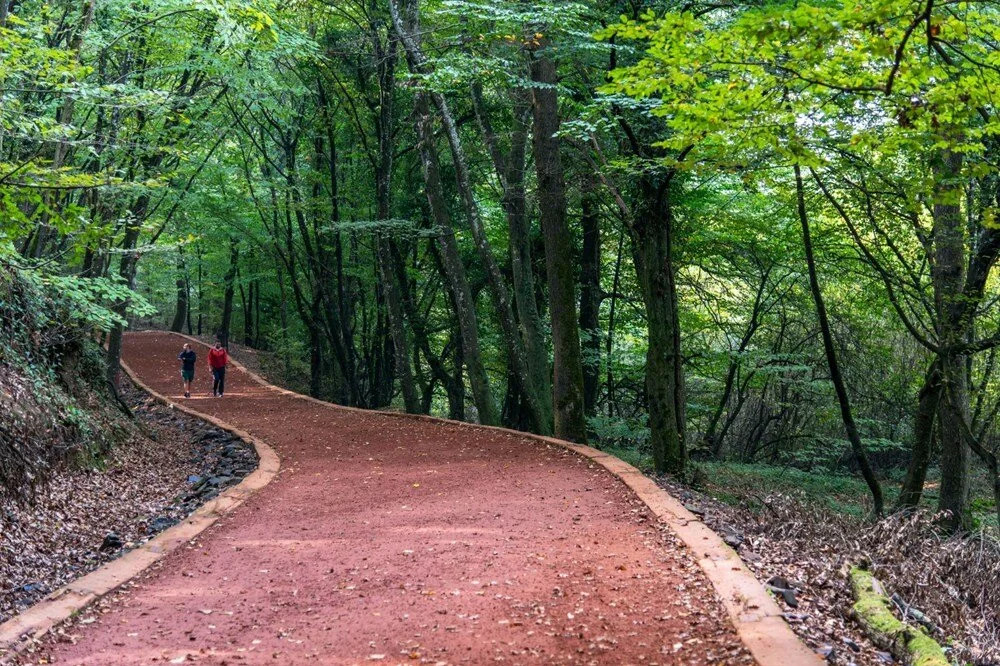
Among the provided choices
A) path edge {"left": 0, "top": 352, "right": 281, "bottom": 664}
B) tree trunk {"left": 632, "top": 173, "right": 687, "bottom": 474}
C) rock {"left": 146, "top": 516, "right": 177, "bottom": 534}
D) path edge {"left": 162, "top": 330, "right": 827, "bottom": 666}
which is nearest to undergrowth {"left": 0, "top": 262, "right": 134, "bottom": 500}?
rock {"left": 146, "top": 516, "right": 177, "bottom": 534}

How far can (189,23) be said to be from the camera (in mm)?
14539

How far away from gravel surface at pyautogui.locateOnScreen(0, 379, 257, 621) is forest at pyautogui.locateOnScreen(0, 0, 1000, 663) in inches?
17.5

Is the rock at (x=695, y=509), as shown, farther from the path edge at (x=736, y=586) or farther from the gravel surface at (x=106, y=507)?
the gravel surface at (x=106, y=507)

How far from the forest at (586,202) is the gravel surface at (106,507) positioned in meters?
0.44

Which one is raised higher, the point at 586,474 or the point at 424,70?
the point at 424,70

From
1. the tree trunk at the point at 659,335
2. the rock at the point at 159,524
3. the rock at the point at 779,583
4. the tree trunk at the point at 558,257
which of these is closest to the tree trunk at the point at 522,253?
the tree trunk at the point at 558,257

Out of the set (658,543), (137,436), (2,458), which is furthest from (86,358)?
(658,543)

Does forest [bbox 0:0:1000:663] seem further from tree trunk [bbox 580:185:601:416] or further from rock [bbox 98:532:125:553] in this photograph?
rock [bbox 98:532:125:553]

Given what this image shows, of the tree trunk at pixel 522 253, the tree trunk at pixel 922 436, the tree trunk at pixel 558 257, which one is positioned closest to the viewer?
the tree trunk at pixel 922 436

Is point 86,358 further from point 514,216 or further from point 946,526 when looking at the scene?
point 946,526

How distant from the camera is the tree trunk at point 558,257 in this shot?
11.2 metres

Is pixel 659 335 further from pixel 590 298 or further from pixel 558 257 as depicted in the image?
pixel 590 298

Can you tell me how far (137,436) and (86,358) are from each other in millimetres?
1456

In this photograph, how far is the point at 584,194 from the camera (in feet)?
40.8
